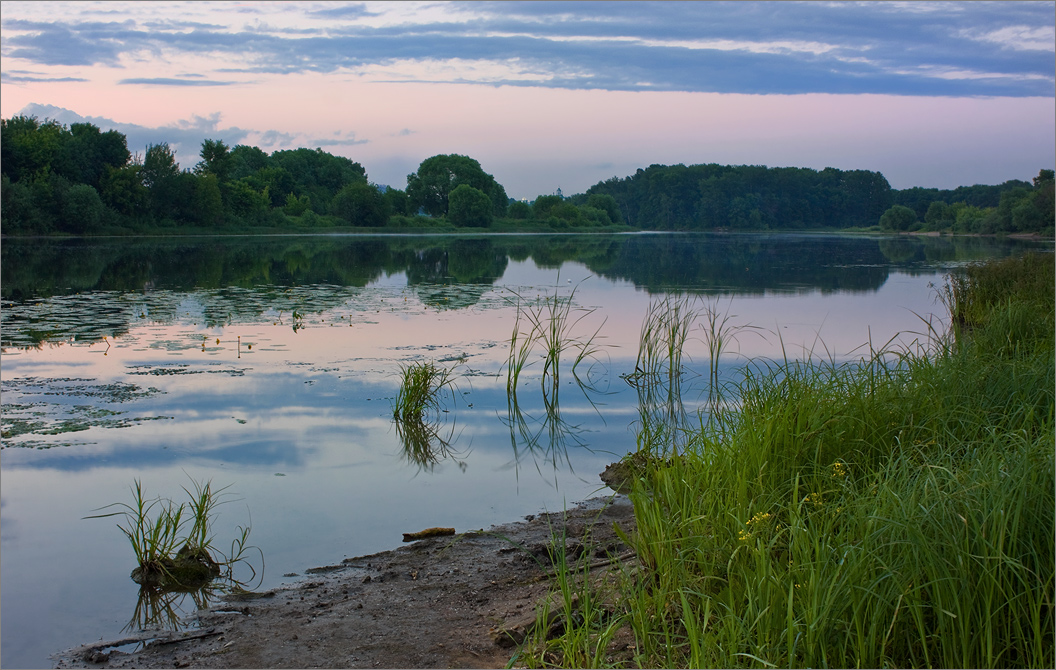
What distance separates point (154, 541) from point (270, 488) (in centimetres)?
147

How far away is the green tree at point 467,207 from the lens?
3334 inches

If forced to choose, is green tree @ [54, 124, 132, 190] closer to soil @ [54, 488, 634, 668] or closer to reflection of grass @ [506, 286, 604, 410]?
reflection of grass @ [506, 286, 604, 410]

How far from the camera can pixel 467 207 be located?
85000 millimetres

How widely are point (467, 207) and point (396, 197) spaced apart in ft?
24.3

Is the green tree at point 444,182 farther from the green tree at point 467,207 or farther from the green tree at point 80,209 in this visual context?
the green tree at point 80,209

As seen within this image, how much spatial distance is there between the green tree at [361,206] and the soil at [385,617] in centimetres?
7134

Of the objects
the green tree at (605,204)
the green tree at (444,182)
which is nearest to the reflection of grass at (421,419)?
the green tree at (444,182)

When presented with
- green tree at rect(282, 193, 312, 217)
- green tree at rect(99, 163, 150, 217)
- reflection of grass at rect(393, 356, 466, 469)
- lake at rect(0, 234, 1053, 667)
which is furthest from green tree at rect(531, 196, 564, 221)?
reflection of grass at rect(393, 356, 466, 469)

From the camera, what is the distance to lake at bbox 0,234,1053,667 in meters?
5.01

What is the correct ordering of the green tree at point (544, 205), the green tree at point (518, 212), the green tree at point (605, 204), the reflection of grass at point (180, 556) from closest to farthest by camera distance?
the reflection of grass at point (180, 556)
the green tree at point (518, 212)
the green tree at point (544, 205)
the green tree at point (605, 204)

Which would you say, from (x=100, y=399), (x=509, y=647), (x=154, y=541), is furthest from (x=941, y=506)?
(x=100, y=399)

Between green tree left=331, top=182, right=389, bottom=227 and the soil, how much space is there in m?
71.3

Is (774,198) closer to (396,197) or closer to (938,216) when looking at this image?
(938,216)

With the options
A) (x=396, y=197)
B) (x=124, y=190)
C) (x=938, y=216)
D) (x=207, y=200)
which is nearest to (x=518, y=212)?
(x=396, y=197)
